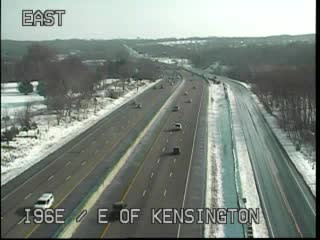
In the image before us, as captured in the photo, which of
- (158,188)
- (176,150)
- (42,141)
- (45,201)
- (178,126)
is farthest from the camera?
(178,126)

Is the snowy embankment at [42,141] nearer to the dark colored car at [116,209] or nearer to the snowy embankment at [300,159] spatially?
the dark colored car at [116,209]

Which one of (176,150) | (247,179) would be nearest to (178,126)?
(176,150)

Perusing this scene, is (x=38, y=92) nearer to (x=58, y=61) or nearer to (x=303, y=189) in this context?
(x=58, y=61)

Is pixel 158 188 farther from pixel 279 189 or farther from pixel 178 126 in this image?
pixel 178 126

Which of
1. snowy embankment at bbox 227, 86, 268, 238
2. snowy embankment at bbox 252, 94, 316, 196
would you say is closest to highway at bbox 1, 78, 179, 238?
snowy embankment at bbox 227, 86, 268, 238

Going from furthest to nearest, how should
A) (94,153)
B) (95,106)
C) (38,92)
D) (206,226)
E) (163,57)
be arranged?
(163,57)
(95,106)
(94,153)
(38,92)
(206,226)

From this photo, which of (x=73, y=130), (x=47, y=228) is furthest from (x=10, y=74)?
(x=73, y=130)

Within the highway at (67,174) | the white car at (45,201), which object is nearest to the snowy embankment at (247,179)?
the highway at (67,174)
